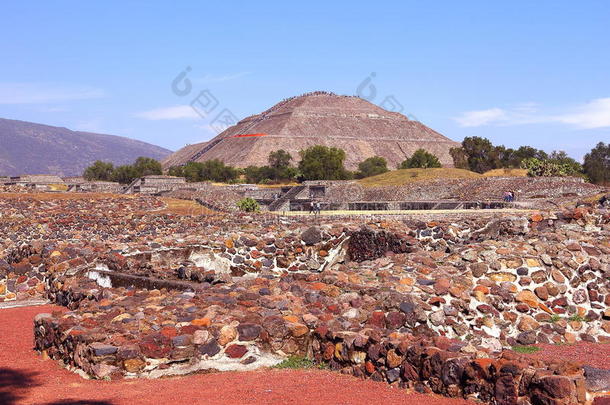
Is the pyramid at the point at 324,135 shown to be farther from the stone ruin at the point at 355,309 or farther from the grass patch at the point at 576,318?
the grass patch at the point at 576,318

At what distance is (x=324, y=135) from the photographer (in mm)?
139750

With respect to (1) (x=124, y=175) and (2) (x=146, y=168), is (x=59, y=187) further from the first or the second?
(2) (x=146, y=168)

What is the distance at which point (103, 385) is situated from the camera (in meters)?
6.20

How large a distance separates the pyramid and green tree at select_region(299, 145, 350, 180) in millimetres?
45376

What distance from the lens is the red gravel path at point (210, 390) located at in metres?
5.60

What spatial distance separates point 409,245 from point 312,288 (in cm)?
435

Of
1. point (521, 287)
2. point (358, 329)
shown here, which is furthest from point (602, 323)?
point (358, 329)

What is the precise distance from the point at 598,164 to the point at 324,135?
259ft

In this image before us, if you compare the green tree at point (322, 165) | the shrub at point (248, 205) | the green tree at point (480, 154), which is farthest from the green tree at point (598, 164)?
the shrub at point (248, 205)

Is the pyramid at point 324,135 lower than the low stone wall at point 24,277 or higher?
higher

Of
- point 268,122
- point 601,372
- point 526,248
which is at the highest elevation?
point 268,122

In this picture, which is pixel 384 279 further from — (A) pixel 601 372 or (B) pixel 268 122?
(B) pixel 268 122

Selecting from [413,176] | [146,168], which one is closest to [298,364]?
[413,176]

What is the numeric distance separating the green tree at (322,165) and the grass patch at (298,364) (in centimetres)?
6256
